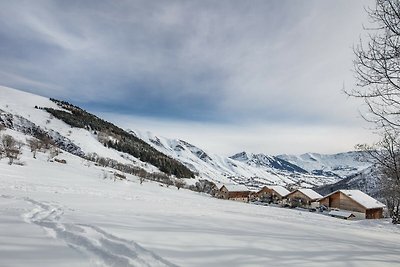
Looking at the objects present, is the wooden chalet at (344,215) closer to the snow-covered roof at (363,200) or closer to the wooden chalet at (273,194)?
the snow-covered roof at (363,200)

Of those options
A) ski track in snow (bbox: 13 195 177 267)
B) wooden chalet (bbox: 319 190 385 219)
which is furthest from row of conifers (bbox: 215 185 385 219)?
ski track in snow (bbox: 13 195 177 267)

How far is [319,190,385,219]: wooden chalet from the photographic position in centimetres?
5509

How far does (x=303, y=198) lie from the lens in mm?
76062

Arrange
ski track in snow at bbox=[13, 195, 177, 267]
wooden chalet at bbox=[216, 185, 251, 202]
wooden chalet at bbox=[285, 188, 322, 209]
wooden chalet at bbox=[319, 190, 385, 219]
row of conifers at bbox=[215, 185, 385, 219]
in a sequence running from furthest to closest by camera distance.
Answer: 1. wooden chalet at bbox=[216, 185, 251, 202]
2. wooden chalet at bbox=[285, 188, 322, 209]
3. row of conifers at bbox=[215, 185, 385, 219]
4. wooden chalet at bbox=[319, 190, 385, 219]
5. ski track in snow at bbox=[13, 195, 177, 267]

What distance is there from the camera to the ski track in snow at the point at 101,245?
196 inches

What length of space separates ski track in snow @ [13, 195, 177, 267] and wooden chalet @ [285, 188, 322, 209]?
7139 centimetres

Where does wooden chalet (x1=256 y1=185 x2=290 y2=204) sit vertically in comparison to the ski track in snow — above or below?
above

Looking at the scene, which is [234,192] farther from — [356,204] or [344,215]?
[344,215]

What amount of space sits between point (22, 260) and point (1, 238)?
5.12ft

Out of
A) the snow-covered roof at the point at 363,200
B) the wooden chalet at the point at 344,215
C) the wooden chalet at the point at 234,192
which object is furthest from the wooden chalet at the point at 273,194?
the wooden chalet at the point at 344,215

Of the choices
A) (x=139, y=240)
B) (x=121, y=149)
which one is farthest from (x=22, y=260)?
(x=121, y=149)

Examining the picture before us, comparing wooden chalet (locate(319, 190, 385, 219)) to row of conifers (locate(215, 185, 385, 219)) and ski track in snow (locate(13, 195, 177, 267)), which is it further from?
ski track in snow (locate(13, 195, 177, 267))

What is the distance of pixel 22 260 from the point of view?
181 inches

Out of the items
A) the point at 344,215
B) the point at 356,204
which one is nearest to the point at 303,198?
the point at 356,204
